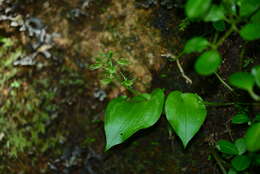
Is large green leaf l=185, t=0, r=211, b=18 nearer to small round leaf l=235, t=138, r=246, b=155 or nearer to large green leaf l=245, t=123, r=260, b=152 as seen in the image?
large green leaf l=245, t=123, r=260, b=152

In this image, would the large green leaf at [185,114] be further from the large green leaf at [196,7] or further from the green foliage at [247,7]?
the large green leaf at [196,7]

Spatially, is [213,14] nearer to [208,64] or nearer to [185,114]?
[208,64]

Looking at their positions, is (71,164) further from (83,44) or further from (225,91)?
(225,91)

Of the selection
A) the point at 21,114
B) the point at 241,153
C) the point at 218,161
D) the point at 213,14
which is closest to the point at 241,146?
the point at 241,153

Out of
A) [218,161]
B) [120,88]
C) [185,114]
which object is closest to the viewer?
[185,114]

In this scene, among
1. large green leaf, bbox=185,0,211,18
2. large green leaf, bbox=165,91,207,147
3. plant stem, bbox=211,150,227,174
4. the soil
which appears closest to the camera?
large green leaf, bbox=185,0,211,18

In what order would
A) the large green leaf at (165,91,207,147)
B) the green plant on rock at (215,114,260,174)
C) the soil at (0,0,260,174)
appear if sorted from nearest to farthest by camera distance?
1. the green plant on rock at (215,114,260,174)
2. the large green leaf at (165,91,207,147)
3. the soil at (0,0,260,174)

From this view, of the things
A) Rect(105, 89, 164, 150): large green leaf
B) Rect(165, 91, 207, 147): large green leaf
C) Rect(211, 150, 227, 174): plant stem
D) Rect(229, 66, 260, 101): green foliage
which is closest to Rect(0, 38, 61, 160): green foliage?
Rect(105, 89, 164, 150): large green leaf

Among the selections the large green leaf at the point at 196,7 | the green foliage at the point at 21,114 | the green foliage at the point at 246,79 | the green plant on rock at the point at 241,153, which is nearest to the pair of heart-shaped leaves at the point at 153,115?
the green plant on rock at the point at 241,153
